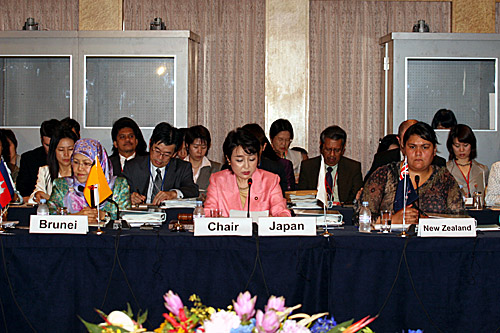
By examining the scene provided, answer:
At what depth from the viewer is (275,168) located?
5195 mm

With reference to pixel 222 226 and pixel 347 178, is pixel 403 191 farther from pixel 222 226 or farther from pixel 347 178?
pixel 347 178

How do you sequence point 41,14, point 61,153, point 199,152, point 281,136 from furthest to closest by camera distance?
point 41,14
point 281,136
point 199,152
point 61,153

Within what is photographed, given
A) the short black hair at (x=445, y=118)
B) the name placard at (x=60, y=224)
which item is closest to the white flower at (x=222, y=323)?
the name placard at (x=60, y=224)

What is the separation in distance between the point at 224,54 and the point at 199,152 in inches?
82.3

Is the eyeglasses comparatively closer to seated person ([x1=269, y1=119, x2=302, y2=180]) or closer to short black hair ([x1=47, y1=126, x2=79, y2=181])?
short black hair ([x1=47, y1=126, x2=79, y2=181])

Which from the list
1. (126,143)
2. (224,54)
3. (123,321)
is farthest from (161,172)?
(123,321)

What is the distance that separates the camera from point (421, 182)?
4086 millimetres

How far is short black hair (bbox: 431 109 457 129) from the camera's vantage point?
22.6 ft

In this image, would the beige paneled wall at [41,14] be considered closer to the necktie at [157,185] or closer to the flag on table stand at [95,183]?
the necktie at [157,185]

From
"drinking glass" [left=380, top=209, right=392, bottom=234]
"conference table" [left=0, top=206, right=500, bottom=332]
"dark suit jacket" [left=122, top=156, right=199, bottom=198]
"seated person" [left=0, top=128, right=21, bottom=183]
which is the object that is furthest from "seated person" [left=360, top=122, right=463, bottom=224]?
"seated person" [left=0, top=128, right=21, bottom=183]

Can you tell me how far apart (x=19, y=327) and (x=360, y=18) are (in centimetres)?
558

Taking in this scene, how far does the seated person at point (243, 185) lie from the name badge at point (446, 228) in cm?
97

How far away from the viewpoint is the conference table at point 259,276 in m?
3.14

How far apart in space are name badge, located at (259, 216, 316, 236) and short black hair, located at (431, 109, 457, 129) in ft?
13.4
